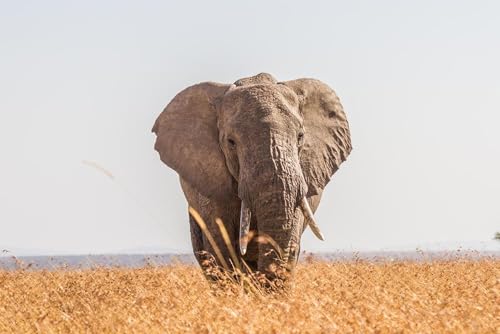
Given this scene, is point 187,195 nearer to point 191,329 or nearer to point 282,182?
point 282,182

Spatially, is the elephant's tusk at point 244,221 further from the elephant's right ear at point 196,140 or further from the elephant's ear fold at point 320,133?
the elephant's ear fold at point 320,133

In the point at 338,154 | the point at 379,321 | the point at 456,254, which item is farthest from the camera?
the point at 456,254

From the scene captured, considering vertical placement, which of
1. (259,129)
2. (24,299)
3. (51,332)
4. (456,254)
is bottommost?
(456,254)

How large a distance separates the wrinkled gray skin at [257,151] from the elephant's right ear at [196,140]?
0.04ft

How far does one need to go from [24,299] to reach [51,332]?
361 cm

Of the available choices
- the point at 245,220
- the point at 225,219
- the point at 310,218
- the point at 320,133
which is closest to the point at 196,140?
the point at 225,219

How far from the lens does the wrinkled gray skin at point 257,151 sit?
9.80 metres

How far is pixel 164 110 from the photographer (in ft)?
40.1

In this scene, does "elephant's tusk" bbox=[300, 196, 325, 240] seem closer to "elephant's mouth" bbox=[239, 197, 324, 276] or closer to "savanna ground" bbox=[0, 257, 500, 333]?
"elephant's mouth" bbox=[239, 197, 324, 276]

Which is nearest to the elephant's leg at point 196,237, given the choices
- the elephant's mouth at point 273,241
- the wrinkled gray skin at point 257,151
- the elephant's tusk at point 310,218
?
the wrinkled gray skin at point 257,151

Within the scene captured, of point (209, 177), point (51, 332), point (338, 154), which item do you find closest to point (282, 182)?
point (209, 177)

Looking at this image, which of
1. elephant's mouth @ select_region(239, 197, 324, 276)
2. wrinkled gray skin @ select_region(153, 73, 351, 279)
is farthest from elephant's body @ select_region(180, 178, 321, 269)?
elephant's mouth @ select_region(239, 197, 324, 276)

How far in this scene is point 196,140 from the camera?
11.4 metres

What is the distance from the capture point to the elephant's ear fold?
11133 millimetres
